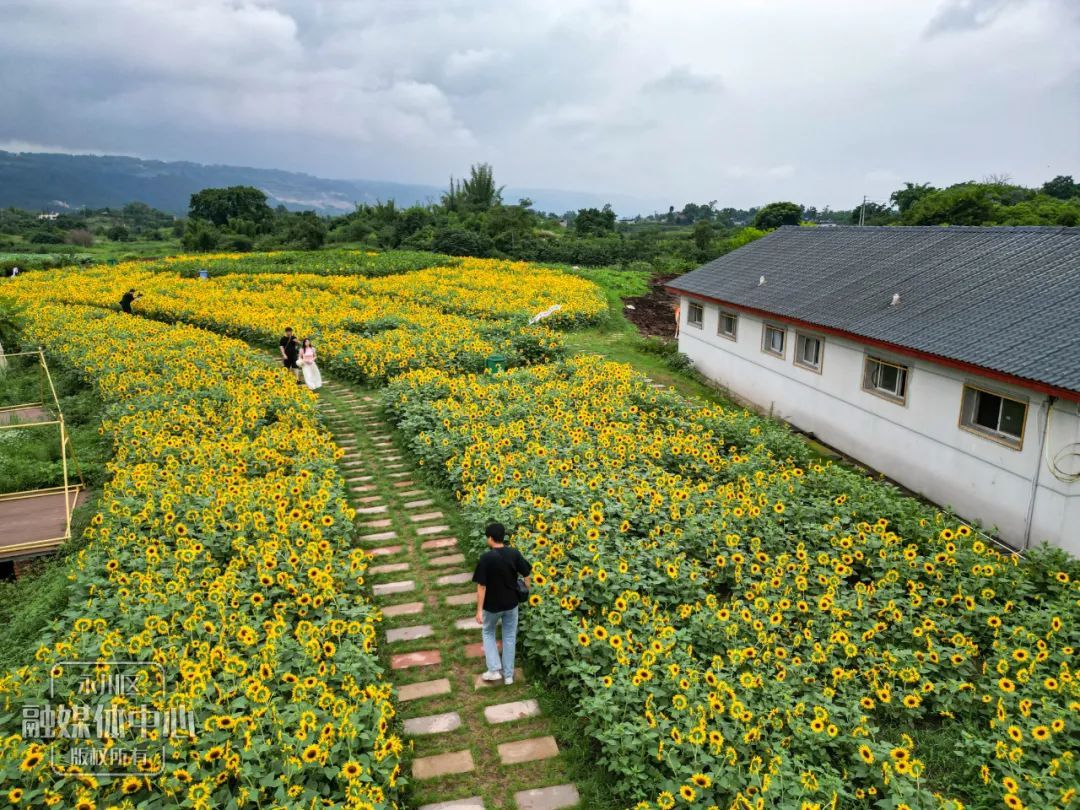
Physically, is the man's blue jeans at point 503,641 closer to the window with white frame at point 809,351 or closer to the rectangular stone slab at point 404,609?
the rectangular stone slab at point 404,609

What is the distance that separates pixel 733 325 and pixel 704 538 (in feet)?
36.4

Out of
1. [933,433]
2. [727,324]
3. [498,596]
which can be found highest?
[727,324]

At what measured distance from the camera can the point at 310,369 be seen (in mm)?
15203

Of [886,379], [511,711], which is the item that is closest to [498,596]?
[511,711]

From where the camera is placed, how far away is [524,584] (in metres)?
6.24

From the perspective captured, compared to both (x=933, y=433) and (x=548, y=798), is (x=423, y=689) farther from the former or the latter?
(x=933, y=433)

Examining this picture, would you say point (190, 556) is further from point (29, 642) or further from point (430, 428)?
point (430, 428)

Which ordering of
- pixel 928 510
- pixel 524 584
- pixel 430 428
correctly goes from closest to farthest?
1. pixel 524 584
2. pixel 928 510
3. pixel 430 428

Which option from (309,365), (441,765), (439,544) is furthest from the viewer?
(309,365)

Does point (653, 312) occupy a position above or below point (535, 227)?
below

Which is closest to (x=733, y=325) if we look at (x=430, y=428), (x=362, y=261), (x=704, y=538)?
(x=430, y=428)

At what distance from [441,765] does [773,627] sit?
329cm

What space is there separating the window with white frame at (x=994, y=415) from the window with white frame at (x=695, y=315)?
32.9 ft

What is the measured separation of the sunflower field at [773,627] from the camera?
4.96m
